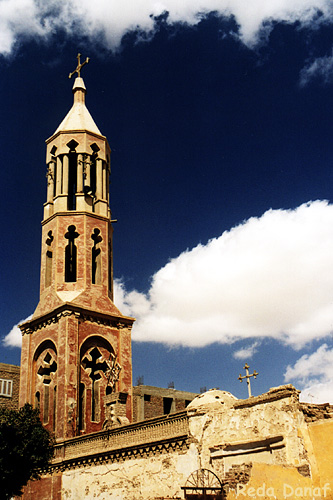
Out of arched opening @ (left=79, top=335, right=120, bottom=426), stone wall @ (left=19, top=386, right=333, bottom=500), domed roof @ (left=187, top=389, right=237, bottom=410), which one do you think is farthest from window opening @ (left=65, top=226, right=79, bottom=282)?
domed roof @ (left=187, top=389, right=237, bottom=410)

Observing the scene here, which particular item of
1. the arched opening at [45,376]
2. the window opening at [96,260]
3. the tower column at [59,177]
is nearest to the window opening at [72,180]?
the tower column at [59,177]

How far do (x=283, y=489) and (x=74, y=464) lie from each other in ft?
35.7

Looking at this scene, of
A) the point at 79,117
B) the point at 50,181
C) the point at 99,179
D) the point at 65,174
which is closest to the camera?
the point at 65,174

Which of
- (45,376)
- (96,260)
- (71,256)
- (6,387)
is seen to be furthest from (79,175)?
(6,387)

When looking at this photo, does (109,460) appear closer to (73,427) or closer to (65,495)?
(65,495)

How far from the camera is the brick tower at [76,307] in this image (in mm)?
25859

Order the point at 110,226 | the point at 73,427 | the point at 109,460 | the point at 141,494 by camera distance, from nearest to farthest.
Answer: the point at 141,494 → the point at 109,460 → the point at 73,427 → the point at 110,226

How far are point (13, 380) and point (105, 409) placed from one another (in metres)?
15.0

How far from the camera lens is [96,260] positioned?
1209 inches

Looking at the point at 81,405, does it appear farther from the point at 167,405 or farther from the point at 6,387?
the point at 167,405

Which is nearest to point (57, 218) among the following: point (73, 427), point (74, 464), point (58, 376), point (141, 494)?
point (58, 376)

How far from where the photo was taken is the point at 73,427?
79.9 feet

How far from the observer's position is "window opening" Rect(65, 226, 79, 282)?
100 feet

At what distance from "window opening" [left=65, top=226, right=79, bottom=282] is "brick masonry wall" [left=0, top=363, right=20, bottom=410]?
8.89 m
